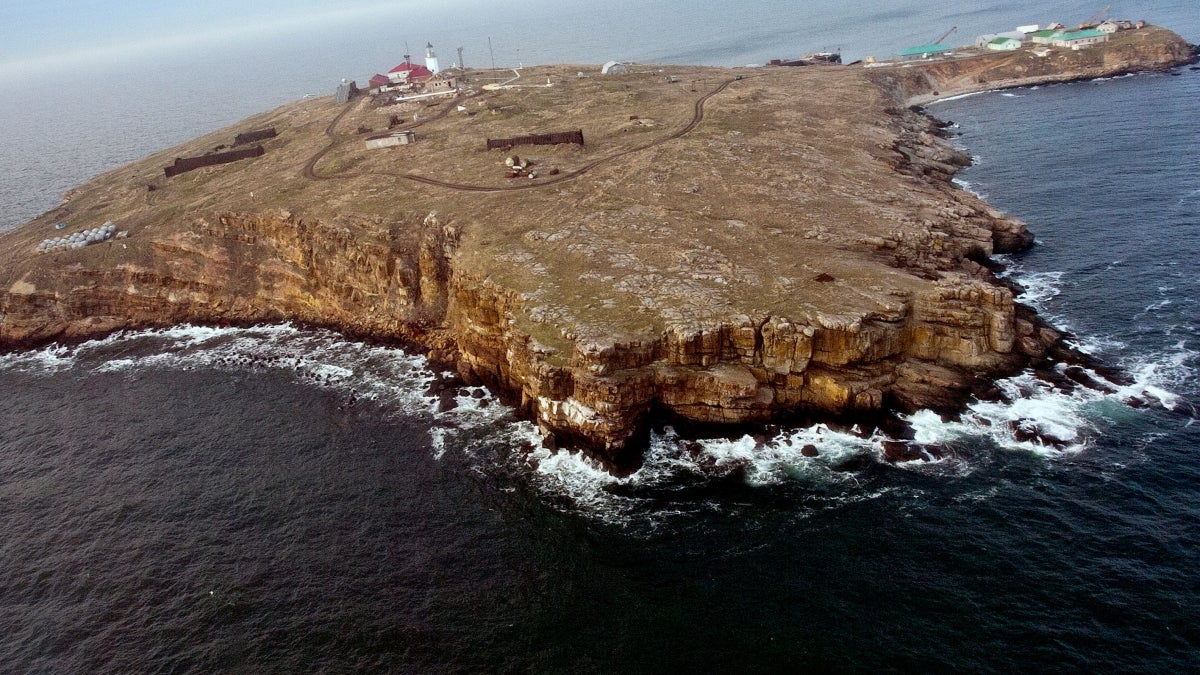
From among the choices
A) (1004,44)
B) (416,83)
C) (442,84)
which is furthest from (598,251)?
(1004,44)

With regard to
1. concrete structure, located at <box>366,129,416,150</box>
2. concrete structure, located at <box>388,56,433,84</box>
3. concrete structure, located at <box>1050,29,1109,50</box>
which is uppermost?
concrete structure, located at <box>388,56,433,84</box>

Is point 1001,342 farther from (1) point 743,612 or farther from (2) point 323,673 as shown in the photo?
(2) point 323,673

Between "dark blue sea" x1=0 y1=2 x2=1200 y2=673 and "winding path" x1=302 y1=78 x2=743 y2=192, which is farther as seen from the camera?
"winding path" x1=302 y1=78 x2=743 y2=192

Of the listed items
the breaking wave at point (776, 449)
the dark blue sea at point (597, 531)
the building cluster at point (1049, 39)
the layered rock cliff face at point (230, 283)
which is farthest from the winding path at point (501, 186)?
the building cluster at point (1049, 39)

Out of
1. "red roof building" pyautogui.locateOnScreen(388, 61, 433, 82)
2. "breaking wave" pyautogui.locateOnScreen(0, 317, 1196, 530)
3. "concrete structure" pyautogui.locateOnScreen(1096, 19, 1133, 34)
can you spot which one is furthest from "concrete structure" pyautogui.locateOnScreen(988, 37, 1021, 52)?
"breaking wave" pyautogui.locateOnScreen(0, 317, 1196, 530)

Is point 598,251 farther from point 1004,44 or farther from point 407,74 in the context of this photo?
point 1004,44

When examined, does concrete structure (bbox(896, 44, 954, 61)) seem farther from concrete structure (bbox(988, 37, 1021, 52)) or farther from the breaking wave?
the breaking wave

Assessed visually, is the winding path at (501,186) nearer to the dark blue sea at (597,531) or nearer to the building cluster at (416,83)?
the building cluster at (416,83)
